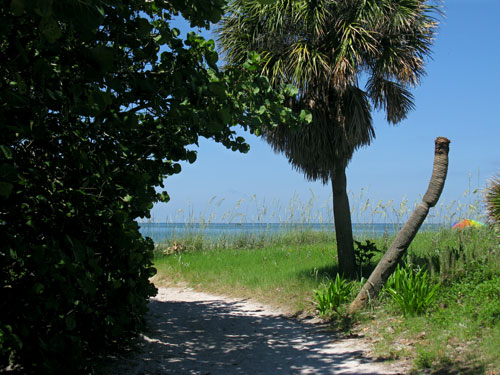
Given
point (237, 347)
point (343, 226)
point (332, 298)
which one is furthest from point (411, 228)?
point (237, 347)

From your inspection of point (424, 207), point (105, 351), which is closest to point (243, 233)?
point (424, 207)

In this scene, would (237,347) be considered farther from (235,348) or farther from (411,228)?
(411,228)

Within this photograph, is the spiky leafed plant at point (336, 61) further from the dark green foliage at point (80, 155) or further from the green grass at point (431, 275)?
the dark green foliage at point (80, 155)

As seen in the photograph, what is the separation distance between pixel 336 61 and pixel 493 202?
4.90 meters

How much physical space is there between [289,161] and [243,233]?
722cm

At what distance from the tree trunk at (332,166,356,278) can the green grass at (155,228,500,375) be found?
0.42 metres

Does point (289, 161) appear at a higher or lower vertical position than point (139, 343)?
higher

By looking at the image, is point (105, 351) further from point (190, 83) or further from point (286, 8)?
point (286, 8)

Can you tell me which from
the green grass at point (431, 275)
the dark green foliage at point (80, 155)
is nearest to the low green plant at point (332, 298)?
the green grass at point (431, 275)

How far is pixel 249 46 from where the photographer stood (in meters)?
8.49

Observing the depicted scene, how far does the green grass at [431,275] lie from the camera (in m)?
4.73

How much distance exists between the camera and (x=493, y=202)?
9.62 m

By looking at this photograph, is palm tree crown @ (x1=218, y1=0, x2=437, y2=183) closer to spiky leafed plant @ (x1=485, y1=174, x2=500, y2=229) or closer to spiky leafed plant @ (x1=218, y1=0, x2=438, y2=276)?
spiky leafed plant @ (x1=218, y1=0, x2=438, y2=276)

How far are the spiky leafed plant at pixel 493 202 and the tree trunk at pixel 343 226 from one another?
3.39 meters
